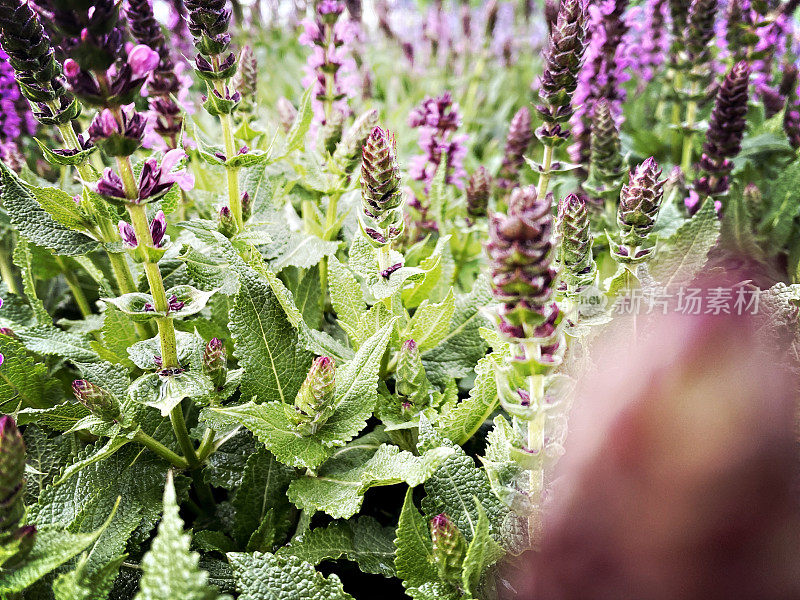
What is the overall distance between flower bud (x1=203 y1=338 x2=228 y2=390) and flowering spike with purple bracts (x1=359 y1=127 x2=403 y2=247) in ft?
0.94

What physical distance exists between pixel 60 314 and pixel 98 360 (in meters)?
0.43

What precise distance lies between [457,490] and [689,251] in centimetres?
67

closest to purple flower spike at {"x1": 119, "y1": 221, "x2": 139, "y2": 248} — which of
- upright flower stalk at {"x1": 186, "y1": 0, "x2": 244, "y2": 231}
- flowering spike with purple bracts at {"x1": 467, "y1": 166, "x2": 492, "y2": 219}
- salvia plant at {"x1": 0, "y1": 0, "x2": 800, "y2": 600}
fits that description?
salvia plant at {"x1": 0, "y1": 0, "x2": 800, "y2": 600}

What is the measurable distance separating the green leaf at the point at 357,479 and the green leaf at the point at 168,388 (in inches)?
8.0

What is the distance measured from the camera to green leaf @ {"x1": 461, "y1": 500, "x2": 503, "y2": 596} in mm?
731

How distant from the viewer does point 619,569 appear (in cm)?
50

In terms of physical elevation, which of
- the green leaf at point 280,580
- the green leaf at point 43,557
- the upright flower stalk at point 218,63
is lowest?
the green leaf at point 280,580

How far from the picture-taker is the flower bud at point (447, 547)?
771mm

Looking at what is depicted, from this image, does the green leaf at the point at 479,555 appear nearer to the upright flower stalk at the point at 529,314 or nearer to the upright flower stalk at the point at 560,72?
the upright flower stalk at the point at 529,314

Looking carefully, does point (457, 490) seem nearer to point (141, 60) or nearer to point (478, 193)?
point (141, 60)

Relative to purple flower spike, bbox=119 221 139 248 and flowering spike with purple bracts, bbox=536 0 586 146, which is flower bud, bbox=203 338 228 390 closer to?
purple flower spike, bbox=119 221 139 248

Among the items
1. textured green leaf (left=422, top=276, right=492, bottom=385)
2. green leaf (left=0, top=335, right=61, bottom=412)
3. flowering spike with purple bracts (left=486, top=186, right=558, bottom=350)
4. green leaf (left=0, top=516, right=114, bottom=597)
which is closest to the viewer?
flowering spike with purple bracts (left=486, top=186, right=558, bottom=350)

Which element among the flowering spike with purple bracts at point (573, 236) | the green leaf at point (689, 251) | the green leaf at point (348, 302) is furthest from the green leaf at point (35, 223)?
the green leaf at point (689, 251)

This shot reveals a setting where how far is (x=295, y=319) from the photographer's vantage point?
0.99 m
